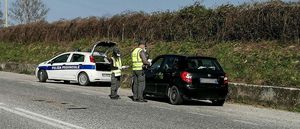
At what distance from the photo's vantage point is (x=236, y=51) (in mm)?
20672

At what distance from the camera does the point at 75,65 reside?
70.3ft

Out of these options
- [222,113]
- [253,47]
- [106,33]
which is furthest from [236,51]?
[106,33]

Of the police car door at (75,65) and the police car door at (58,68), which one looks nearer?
the police car door at (75,65)

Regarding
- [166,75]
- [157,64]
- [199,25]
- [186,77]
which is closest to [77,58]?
[199,25]

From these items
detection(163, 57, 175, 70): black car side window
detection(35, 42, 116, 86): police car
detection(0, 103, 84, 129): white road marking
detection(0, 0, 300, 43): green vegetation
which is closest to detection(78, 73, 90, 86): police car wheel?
detection(35, 42, 116, 86): police car

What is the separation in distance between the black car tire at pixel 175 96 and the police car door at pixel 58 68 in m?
8.64

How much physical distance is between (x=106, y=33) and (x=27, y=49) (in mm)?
9539

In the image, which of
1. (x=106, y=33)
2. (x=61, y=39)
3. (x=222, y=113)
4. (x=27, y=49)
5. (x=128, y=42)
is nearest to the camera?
(x=222, y=113)

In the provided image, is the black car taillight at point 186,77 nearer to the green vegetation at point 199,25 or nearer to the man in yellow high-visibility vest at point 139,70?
the man in yellow high-visibility vest at point 139,70

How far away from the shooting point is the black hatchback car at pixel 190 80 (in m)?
13.9

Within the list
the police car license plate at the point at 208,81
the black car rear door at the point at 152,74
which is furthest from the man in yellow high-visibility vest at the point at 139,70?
the police car license plate at the point at 208,81

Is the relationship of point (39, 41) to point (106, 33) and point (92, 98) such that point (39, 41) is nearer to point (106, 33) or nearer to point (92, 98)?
point (106, 33)

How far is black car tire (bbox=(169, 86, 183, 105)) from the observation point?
14.0 meters

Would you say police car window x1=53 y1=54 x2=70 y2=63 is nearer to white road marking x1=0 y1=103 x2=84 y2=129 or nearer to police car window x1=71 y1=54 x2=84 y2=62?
police car window x1=71 y1=54 x2=84 y2=62
